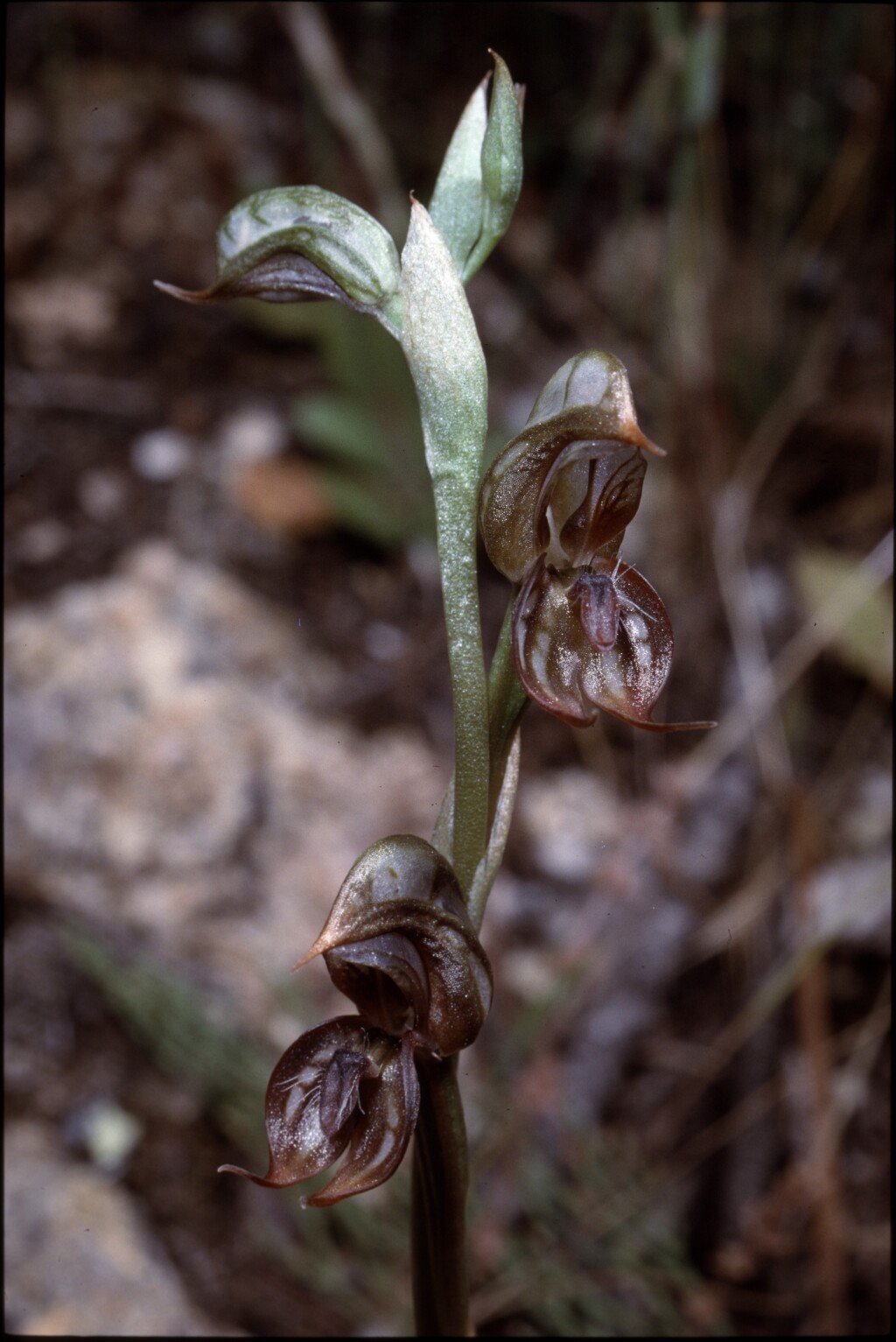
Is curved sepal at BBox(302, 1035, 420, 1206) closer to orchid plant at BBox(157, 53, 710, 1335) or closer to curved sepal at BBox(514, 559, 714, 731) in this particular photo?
orchid plant at BBox(157, 53, 710, 1335)

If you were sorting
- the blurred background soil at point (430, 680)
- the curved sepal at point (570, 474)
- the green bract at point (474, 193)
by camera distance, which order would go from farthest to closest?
the blurred background soil at point (430, 680) < the green bract at point (474, 193) < the curved sepal at point (570, 474)

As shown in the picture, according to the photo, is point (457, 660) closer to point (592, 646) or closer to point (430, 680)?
point (592, 646)

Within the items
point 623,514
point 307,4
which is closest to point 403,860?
point 623,514

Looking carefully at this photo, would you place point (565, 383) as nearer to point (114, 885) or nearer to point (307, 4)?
point (114, 885)

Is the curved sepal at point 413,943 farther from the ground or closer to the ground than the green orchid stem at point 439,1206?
farther from the ground

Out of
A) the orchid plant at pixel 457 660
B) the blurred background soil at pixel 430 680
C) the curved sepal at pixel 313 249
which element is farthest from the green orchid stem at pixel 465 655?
the blurred background soil at pixel 430 680

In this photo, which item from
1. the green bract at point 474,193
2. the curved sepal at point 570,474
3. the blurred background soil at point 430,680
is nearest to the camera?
the curved sepal at point 570,474

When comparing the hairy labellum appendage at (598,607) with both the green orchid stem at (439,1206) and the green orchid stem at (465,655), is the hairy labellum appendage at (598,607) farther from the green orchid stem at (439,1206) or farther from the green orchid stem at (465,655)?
the green orchid stem at (439,1206)

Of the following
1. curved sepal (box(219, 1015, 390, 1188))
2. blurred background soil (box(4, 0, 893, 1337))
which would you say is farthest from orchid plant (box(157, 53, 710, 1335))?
blurred background soil (box(4, 0, 893, 1337))

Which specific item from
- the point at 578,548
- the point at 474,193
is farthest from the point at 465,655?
the point at 474,193
